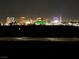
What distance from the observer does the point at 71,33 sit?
11414 millimetres

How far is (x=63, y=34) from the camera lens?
36.8 feet

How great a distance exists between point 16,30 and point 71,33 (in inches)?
123
